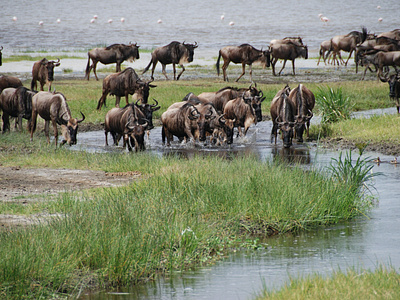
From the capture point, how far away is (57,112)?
14258mm

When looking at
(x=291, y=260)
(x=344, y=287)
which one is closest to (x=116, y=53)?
(x=291, y=260)

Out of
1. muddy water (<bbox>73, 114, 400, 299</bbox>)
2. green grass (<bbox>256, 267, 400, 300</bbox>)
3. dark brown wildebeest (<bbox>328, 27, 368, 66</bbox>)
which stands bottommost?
muddy water (<bbox>73, 114, 400, 299</bbox>)

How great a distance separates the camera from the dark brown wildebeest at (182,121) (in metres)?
14.4

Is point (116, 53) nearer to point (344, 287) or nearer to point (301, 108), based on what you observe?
point (301, 108)

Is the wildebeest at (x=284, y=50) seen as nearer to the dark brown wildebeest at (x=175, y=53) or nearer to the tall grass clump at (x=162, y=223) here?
the dark brown wildebeest at (x=175, y=53)

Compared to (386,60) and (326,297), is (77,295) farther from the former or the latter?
(386,60)

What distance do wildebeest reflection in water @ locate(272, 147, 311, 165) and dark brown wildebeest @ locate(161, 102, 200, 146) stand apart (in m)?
1.92

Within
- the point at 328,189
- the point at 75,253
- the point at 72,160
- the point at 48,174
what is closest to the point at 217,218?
the point at 328,189

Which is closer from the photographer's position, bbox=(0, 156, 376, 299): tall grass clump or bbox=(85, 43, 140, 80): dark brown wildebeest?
bbox=(0, 156, 376, 299): tall grass clump

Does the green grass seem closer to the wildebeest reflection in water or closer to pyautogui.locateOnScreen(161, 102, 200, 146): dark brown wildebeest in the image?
the wildebeest reflection in water

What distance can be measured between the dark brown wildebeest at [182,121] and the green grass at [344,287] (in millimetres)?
9084

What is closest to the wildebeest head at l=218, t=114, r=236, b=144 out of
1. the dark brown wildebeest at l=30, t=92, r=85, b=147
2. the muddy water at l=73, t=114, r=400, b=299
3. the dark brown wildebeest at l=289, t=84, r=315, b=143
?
the dark brown wildebeest at l=289, t=84, r=315, b=143

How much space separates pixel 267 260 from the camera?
21.6ft

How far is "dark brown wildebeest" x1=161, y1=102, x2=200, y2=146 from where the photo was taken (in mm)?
14430
